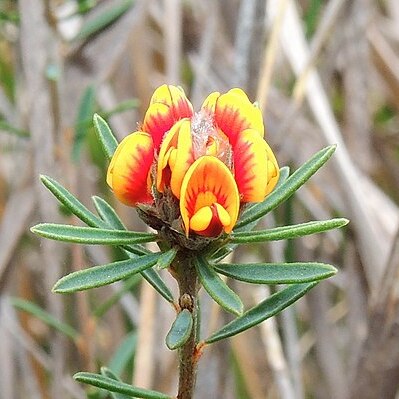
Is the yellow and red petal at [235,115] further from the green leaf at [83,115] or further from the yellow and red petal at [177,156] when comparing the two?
the green leaf at [83,115]

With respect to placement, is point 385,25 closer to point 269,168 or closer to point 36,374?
point 36,374

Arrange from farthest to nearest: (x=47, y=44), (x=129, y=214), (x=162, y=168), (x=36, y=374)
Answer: (x=129, y=214)
(x=36, y=374)
(x=47, y=44)
(x=162, y=168)

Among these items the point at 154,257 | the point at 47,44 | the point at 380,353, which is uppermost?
the point at 47,44

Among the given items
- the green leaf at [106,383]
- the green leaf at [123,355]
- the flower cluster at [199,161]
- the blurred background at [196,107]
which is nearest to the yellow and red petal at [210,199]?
the flower cluster at [199,161]

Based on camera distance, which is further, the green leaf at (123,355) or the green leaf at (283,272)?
the green leaf at (123,355)

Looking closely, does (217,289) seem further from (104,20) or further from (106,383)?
(104,20)

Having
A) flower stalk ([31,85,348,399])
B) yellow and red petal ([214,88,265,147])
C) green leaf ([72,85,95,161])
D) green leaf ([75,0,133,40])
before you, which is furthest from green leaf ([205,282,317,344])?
green leaf ([75,0,133,40])

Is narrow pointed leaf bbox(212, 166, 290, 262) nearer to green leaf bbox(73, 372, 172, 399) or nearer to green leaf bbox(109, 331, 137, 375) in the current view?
green leaf bbox(73, 372, 172, 399)

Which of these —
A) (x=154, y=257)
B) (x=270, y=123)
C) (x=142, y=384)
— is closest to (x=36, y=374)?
(x=142, y=384)
